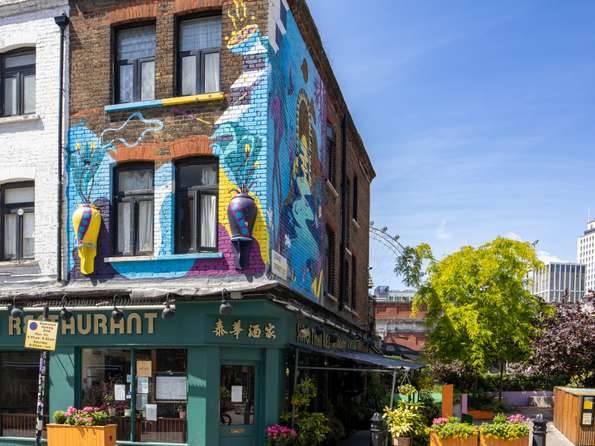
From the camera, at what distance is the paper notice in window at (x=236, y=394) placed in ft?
46.7

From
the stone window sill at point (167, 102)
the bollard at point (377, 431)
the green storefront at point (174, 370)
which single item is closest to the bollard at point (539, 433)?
the bollard at point (377, 431)

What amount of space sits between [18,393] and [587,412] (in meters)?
13.6

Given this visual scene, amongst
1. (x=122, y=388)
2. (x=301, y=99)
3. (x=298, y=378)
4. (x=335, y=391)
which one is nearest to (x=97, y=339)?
(x=122, y=388)

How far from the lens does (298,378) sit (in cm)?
1627

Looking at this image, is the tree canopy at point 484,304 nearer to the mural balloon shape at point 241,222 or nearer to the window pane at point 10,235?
the mural balloon shape at point 241,222

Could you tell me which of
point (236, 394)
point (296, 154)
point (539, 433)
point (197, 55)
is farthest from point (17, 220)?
point (539, 433)

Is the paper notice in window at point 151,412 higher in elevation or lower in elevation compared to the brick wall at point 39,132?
lower

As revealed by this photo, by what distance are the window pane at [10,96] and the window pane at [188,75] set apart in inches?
162

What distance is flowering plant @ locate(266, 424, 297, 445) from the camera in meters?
13.8

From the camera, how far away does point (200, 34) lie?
1484 centimetres

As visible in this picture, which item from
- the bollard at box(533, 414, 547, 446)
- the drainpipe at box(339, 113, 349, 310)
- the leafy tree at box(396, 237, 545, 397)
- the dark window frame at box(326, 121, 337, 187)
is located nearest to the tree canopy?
the leafy tree at box(396, 237, 545, 397)

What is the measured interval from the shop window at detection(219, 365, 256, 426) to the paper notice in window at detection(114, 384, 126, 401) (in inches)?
80.9

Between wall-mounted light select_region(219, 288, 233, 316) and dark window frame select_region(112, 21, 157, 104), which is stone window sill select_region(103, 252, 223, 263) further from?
dark window frame select_region(112, 21, 157, 104)

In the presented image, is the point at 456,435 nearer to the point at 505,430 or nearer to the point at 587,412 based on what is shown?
the point at 505,430
